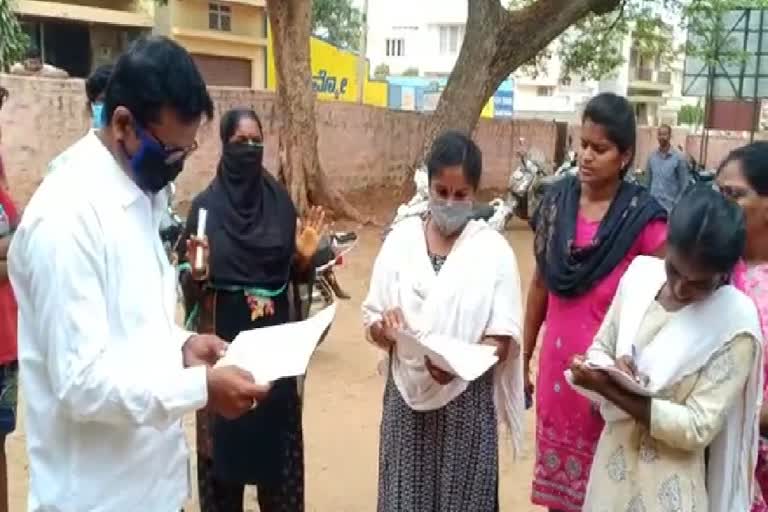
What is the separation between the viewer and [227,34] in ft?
66.2

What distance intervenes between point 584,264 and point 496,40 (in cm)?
881

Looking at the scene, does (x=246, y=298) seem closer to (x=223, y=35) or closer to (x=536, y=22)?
(x=536, y=22)

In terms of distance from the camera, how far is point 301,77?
10.8 metres

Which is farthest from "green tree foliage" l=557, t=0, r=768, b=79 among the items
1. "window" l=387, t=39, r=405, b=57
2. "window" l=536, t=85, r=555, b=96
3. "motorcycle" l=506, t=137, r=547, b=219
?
"window" l=387, t=39, r=405, b=57

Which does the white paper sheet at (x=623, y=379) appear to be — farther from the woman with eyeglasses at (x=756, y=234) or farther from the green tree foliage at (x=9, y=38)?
the green tree foliage at (x=9, y=38)

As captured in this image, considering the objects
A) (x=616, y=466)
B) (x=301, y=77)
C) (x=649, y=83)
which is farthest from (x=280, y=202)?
(x=649, y=83)

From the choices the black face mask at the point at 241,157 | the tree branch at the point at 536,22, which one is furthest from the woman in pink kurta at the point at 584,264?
the tree branch at the point at 536,22

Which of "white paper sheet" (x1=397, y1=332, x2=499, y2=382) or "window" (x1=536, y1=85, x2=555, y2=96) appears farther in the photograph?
"window" (x1=536, y1=85, x2=555, y2=96)

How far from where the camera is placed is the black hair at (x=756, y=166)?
228 centimetres

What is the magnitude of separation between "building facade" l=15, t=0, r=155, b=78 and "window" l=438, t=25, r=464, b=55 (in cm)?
3913

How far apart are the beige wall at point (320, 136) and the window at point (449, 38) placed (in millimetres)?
37864

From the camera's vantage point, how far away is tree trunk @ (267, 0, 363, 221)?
10547 mm

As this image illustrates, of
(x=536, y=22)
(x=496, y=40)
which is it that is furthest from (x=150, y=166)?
(x=536, y=22)

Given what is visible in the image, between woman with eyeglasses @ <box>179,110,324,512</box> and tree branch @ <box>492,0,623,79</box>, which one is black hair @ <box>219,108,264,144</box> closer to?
woman with eyeglasses @ <box>179,110,324,512</box>
